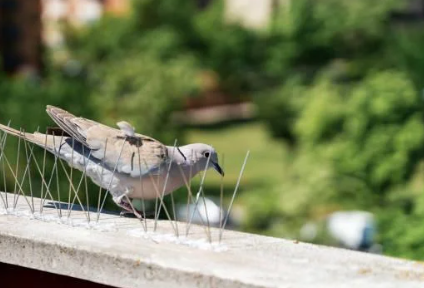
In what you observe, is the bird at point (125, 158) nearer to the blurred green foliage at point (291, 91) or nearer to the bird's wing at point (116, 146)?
the bird's wing at point (116, 146)

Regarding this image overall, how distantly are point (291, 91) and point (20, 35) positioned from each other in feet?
54.2

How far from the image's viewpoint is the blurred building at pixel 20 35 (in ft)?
190

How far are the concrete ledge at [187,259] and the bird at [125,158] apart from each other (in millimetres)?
616

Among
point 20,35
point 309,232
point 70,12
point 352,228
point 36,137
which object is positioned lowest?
point 36,137

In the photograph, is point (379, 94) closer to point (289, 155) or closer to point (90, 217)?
point (289, 155)

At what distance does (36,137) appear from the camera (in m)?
4.97

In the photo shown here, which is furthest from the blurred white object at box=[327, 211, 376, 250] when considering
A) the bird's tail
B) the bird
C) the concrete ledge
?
the concrete ledge

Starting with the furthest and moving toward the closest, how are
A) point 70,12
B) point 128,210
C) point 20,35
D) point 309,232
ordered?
point 70,12
point 20,35
point 309,232
point 128,210

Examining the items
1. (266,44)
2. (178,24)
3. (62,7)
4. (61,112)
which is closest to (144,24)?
(178,24)

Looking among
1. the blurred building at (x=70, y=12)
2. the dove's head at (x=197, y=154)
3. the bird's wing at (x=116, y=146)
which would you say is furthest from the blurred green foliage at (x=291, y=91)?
the bird's wing at (x=116, y=146)

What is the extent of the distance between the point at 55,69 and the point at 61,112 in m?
56.6

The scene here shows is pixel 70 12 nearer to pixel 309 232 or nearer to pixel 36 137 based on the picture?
Result: pixel 309 232

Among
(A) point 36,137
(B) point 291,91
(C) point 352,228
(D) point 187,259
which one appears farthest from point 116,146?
(B) point 291,91

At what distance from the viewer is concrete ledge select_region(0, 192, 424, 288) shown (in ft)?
10.4
